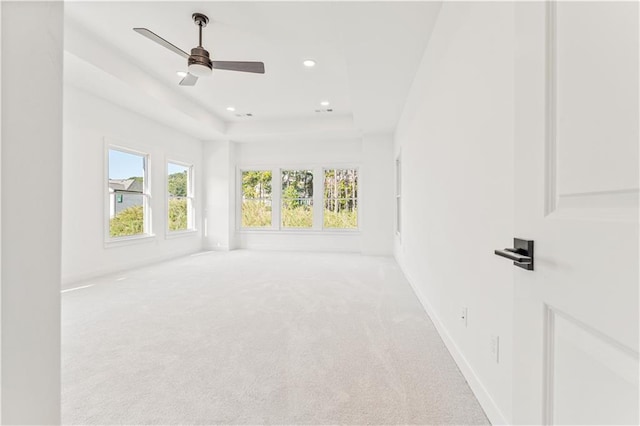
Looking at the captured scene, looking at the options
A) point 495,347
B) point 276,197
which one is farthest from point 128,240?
point 495,347

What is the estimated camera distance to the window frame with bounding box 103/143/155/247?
15.0 ft

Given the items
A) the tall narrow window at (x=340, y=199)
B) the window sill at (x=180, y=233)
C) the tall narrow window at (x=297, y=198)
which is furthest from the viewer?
the tall narrow window at (x=297, y=198)

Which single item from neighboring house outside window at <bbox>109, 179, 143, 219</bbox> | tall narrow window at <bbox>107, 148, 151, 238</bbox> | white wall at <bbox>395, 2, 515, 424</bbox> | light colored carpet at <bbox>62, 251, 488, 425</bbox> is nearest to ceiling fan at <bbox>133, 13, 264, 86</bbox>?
white wall at <bbox>395, 2, 515, 424</bbox>

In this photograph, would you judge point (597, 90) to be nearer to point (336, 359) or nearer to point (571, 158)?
point (571, 158)

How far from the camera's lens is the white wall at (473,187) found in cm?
132

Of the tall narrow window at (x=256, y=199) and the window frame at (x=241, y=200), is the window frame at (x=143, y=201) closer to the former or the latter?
the window frame at (x=241, y=200)

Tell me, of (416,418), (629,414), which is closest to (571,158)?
(629,414)

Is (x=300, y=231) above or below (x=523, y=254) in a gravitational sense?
below

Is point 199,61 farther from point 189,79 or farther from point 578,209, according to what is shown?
point 578,209

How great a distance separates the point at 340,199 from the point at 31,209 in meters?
6.56

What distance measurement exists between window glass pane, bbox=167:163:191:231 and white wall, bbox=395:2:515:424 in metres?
5.25

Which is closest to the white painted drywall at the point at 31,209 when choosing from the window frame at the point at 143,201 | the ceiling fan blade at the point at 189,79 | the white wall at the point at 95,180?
the ceiling fan blade at the point at 189,79

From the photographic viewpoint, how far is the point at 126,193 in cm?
507

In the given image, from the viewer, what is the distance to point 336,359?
199 cm
